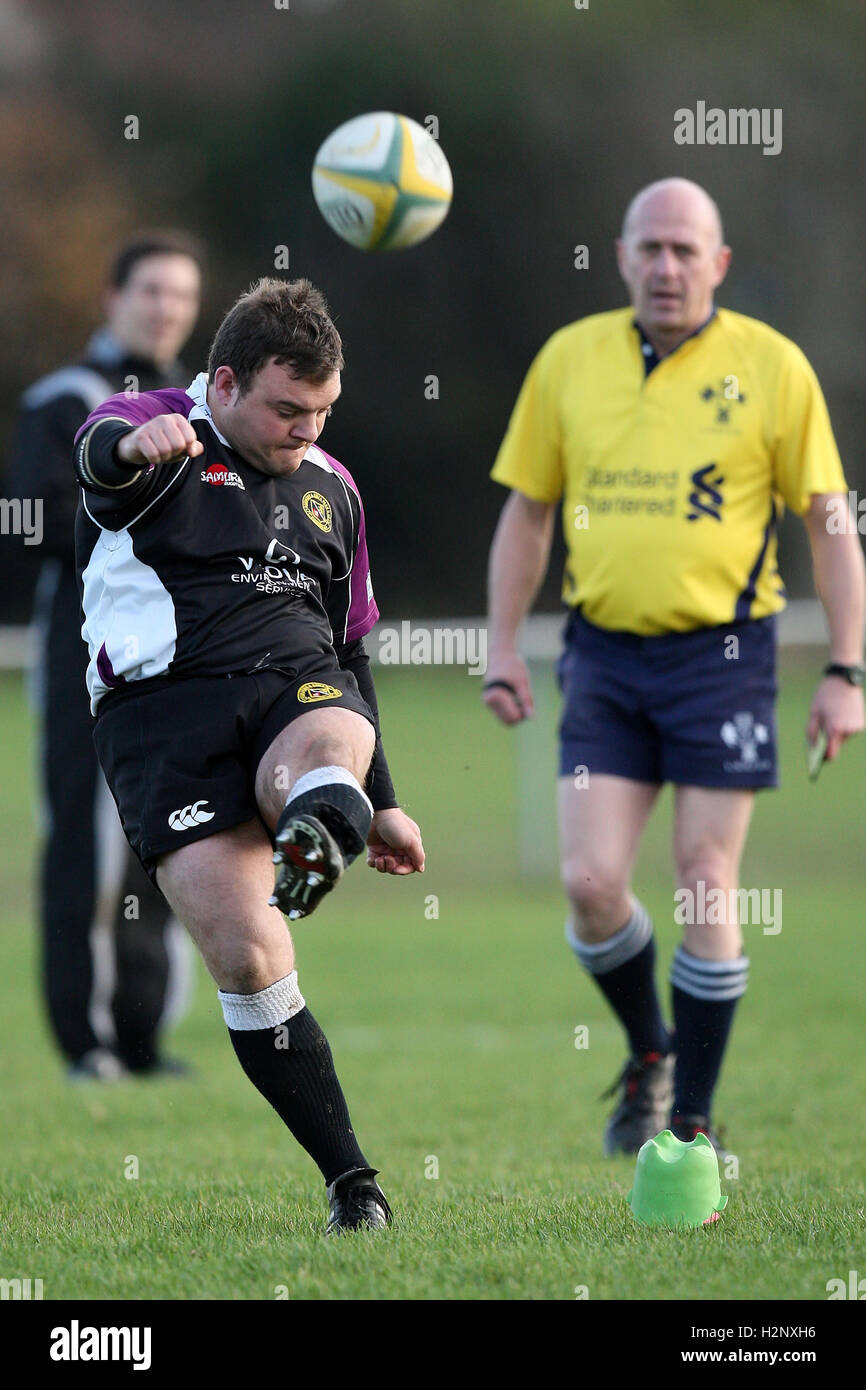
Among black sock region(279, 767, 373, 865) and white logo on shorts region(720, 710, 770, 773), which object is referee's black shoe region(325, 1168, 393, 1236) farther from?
white logo on shorts region(720, 710, 770, 773)

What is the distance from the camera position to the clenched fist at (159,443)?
399 cm

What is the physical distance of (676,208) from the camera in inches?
232

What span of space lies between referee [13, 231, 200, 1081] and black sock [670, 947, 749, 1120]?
10.2 feet

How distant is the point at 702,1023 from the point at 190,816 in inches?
88.3

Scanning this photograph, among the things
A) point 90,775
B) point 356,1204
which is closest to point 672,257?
point 356,1204

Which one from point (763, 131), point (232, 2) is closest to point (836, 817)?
point (763, 131)

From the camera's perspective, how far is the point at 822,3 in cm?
3975

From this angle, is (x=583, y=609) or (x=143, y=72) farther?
(x=143, y=72)

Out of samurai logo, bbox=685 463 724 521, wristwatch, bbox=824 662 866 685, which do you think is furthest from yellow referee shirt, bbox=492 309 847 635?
wristwatch, bbox=824 662 866 685

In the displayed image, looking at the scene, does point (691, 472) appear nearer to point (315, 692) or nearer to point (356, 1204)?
point (315, 692)

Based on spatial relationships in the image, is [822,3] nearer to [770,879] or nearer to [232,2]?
[232,2]

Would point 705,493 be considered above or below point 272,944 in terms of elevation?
above

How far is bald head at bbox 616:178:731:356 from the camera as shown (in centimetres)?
588

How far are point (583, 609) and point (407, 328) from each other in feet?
105
